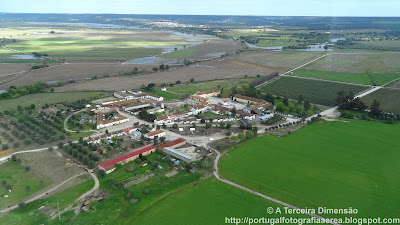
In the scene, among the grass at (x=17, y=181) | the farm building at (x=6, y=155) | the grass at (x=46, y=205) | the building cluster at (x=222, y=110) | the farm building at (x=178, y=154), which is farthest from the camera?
the building cluster at (x=222, y=110)

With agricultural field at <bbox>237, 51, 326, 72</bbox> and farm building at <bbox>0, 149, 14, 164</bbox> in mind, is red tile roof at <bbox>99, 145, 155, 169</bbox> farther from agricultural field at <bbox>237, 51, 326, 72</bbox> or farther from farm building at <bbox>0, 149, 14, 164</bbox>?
agricultural field at <bbox>237, 51, 326, 72</bbox>

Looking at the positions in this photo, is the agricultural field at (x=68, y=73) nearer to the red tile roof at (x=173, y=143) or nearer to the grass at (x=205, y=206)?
the red tile roof at (x=173, y=143)

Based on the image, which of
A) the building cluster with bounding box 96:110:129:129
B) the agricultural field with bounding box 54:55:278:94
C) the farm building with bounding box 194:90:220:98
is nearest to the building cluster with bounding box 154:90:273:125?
the farm building with bounding box 194:90:220:98

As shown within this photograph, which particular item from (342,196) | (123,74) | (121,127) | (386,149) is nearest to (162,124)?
(121,127)

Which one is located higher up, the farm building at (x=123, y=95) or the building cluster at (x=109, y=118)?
the farm building at (x=123, y=95)

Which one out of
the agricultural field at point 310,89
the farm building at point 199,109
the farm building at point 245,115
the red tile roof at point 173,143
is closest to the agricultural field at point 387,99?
the agricultural field at point 310,89

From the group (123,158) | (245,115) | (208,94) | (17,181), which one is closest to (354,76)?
(208,94)
